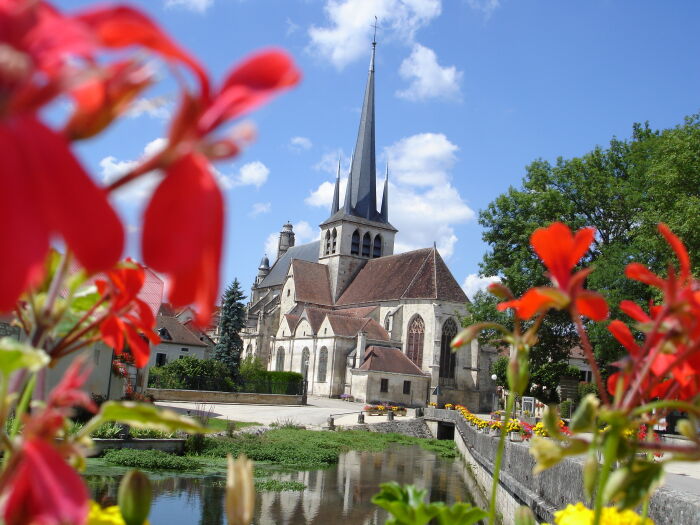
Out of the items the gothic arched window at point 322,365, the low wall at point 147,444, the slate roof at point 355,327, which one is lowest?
the low wall at point 147,444

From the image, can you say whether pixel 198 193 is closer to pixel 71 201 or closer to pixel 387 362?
pixel 71 201

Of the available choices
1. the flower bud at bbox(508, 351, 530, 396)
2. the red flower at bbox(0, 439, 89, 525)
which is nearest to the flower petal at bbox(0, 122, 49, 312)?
the red flower at bbox(0, 439, 89, 525)

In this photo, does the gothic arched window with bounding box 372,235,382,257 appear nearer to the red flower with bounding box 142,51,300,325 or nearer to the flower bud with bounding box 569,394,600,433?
the flower bud with bounding box 569,394,600,433

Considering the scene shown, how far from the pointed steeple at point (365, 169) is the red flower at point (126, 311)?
2556 inches

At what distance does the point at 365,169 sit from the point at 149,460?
171 feet

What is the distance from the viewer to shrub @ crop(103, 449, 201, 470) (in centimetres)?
1633

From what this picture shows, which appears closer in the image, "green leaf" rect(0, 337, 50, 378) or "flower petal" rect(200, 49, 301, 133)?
"flower petal" rect(200, 49, 301, 133)

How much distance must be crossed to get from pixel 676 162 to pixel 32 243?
27.1 metres

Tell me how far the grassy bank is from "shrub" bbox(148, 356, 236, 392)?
44.2 ft

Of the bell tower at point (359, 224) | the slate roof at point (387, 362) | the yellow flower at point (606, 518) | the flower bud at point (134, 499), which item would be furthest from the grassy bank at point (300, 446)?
the bell tower at point (359, 224)

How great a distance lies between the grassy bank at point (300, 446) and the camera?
2067 cm

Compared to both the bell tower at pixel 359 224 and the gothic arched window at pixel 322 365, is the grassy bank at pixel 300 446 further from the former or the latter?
the bell tower at pixel 359 224

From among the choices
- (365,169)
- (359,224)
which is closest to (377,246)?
(359,224)

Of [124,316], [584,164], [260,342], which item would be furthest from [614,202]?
[260,342]
